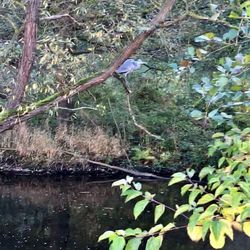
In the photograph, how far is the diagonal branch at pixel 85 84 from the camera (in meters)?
3.14

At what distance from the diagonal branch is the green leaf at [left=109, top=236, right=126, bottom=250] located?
7.07ft

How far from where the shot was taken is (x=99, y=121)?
8.73m

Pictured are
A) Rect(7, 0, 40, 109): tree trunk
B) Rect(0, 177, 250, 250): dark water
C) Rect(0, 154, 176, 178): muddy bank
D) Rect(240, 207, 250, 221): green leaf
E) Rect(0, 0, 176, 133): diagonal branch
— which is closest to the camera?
Rect(240, 207, 250, 221): green leaf

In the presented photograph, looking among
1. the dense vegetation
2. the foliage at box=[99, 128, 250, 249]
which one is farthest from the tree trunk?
the foliage at box=[99, 128, 250, 249]

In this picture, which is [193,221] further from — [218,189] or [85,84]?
[85,84]

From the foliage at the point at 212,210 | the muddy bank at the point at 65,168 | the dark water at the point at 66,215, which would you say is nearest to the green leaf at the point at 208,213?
the foliage at the point at 212,210

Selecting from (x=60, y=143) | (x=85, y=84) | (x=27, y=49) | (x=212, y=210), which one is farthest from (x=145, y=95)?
(x=212, y=210)

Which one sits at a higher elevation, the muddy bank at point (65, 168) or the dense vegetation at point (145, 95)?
the dense vegetation at point (145, 95)

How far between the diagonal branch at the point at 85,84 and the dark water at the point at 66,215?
2.17 meters

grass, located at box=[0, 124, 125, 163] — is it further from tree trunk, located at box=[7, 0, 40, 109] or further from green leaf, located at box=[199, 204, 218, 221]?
green leaf, located at box=[199, 204, 218, 221]

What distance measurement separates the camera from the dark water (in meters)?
5.34

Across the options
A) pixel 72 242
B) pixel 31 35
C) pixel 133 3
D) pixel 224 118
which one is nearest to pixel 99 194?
pixel 72 242

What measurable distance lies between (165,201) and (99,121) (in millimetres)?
2538

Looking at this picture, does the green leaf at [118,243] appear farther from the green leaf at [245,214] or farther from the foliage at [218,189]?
the green leaf at [245,214]
